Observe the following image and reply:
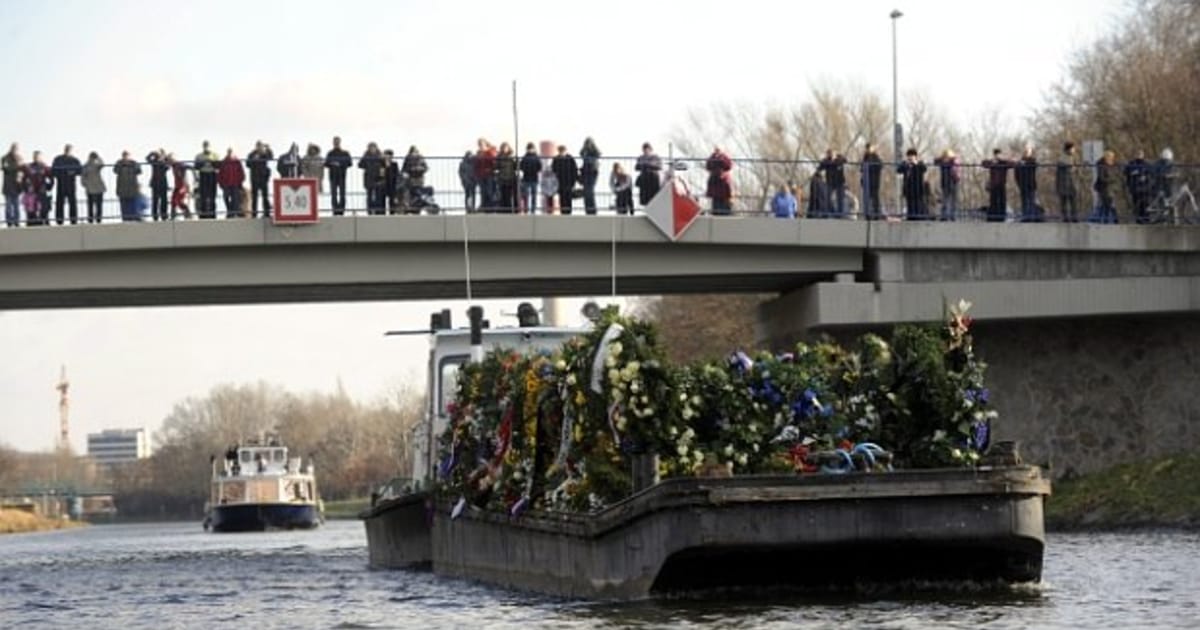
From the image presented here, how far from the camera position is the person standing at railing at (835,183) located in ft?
147

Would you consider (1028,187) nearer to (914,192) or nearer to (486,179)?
(914,192)

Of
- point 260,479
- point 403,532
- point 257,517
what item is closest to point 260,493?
point 260,479

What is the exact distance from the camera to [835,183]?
4497cm

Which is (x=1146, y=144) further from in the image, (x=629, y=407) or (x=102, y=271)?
(x=629, y=407)

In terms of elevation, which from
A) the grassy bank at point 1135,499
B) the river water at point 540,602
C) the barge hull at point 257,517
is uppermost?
the grassy bank at point 1135,499

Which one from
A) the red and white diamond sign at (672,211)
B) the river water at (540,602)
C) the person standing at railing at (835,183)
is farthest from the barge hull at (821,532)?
the person standing at railing at (835,183)

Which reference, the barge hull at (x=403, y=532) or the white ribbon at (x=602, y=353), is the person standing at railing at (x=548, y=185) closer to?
the barge hull at (x=403, y=532)

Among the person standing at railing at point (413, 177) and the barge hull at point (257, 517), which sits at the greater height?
the person standing at railing at point (413, 177)

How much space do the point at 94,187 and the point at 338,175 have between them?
12.7ft

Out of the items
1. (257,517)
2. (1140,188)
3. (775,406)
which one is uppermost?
(1140,188)

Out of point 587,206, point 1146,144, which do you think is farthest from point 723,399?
point 1146,144

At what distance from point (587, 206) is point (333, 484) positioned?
10205 centimetres

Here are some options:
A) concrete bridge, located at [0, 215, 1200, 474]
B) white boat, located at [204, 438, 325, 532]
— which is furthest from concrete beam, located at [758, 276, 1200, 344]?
white boat, located at [204, 438, 325, 532]

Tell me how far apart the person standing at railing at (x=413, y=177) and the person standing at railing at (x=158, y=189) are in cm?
379
